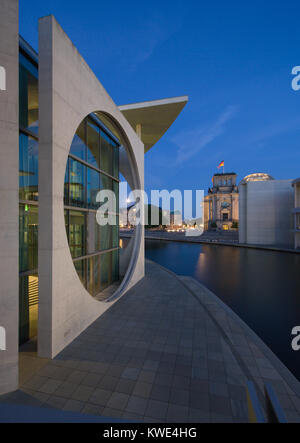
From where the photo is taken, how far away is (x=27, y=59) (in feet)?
20.2

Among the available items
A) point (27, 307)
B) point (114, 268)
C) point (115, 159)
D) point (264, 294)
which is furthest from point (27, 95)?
point (264, 294)

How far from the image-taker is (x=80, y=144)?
8016 millimetres

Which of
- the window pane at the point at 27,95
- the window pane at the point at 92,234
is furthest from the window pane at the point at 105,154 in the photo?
the window pane at the point at 27,95

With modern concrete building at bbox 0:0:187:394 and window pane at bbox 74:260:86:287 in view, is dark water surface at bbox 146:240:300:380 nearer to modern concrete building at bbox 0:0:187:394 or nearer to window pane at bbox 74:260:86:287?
modern concrete building at bbox 0:0:187:394

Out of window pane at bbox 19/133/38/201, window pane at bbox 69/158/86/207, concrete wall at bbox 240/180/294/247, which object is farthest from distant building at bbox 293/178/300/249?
window pane at bbox 19/133/38/201

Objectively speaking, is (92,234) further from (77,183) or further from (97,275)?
(77,183)

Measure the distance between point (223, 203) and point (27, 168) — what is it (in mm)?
83198

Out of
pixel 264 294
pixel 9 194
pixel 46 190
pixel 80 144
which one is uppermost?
pixel 80 144

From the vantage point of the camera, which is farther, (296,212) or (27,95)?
(296,212)

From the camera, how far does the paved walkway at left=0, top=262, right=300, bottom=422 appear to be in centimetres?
404

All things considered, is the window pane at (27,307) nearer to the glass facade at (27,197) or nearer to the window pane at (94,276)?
the glass facade at (27,197)

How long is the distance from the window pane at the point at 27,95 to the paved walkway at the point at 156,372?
6372 millimetres
